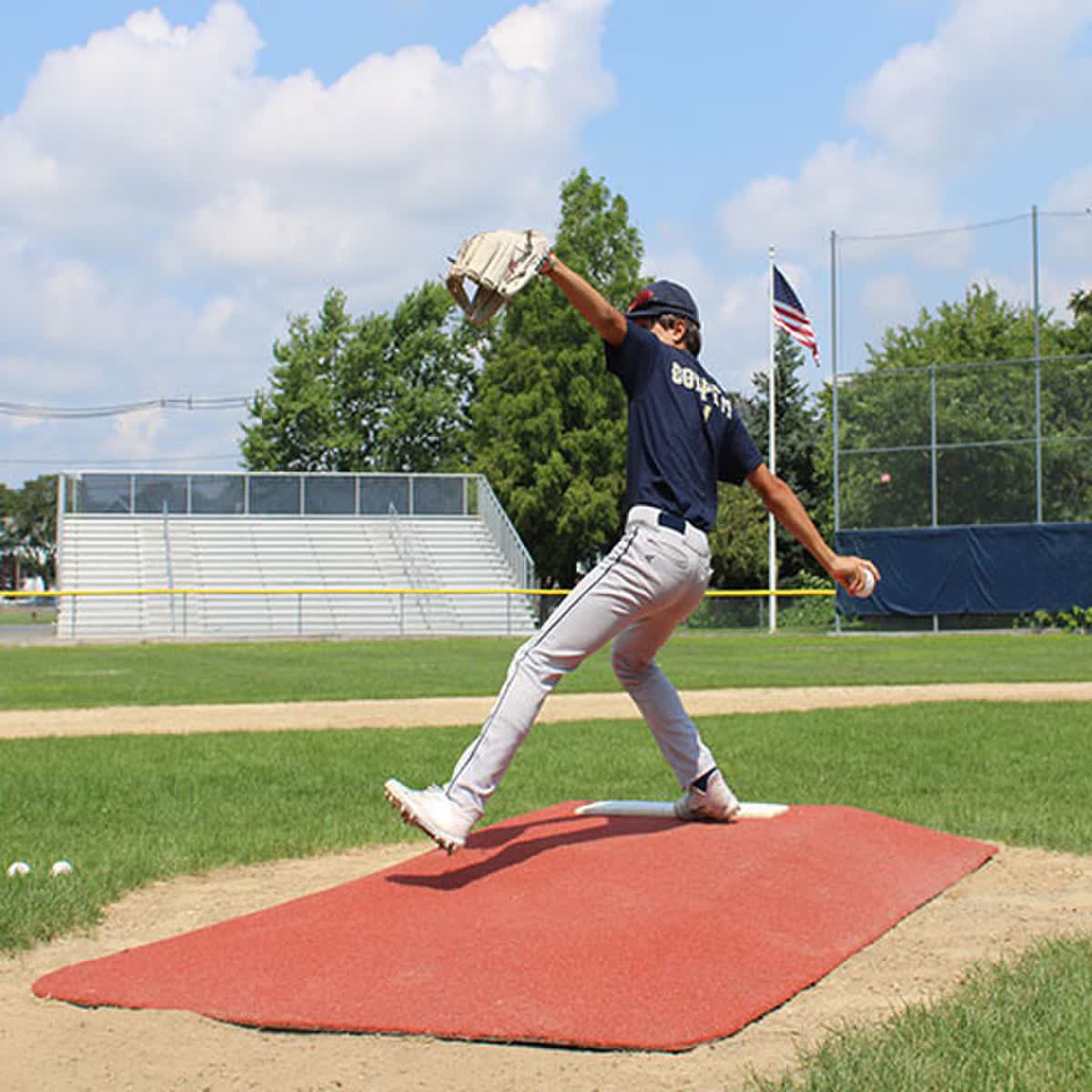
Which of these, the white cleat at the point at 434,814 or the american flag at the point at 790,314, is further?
the american flag at the point at 790,314

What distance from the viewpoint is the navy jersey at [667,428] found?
5.00 m

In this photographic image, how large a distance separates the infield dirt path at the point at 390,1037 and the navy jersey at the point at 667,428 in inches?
64.1

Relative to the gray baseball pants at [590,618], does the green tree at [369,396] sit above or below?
above

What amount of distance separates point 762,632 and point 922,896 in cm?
3120

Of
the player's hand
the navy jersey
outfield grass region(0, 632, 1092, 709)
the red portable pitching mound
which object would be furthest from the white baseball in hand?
outfield grass region(0, 632, 1092, 709)

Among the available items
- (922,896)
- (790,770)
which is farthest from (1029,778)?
(922,896)

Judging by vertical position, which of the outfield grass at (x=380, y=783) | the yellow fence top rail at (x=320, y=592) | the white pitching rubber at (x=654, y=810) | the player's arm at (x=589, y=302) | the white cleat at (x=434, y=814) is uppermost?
the player's arm at (x=589, y=302)

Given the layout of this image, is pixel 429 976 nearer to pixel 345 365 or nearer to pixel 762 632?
pixel 762 632

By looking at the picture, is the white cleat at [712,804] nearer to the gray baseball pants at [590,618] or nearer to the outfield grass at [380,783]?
the gray baseball pants at [590,618]

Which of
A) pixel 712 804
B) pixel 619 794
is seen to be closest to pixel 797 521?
pixel 712 804

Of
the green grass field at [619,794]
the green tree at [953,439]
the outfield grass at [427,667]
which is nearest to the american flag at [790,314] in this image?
the green tree at [953,439]

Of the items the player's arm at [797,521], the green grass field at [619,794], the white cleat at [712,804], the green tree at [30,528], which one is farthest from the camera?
the green tree at [30,528]

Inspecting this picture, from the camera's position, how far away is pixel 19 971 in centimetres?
432

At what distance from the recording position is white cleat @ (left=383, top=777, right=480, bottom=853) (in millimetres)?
4578
